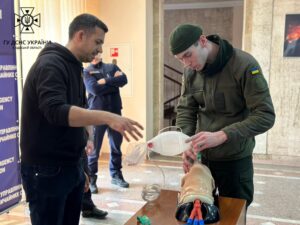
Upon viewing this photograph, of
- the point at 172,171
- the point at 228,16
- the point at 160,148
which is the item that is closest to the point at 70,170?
the point at 160,148

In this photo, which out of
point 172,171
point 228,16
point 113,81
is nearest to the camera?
point 113,81

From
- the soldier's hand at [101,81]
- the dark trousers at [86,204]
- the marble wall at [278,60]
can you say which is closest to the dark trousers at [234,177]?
the dark trousers at [86,204]

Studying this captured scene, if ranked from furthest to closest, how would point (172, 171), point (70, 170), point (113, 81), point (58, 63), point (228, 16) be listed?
point (228, 16) → point (172, 171) → point (113, 81) → point (70, 170) → point (58, 63)

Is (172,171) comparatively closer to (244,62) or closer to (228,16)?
(244,62)

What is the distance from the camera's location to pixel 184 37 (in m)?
1.55

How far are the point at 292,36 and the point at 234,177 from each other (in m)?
3.15

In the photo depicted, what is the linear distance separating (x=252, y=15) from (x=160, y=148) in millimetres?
3302

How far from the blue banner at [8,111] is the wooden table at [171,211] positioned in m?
1.66

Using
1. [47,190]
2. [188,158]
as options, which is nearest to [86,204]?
[47,190]

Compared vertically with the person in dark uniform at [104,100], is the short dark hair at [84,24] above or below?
above

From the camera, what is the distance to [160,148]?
1.59m

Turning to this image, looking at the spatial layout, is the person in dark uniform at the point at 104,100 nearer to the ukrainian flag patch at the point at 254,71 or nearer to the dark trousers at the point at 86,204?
the dark trousers at the point at 86,204

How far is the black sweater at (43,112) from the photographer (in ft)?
4.55

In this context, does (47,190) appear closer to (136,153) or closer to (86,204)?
(136,153)
